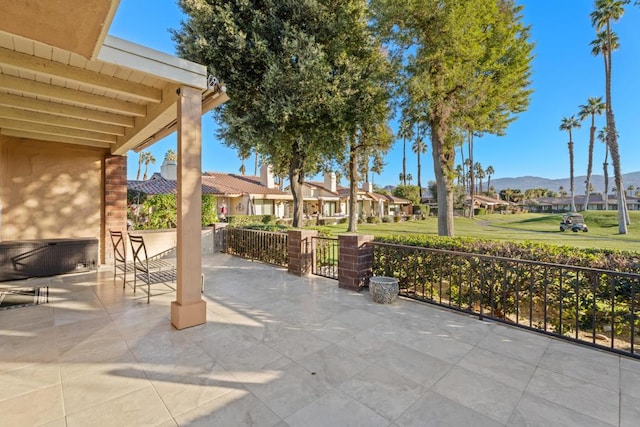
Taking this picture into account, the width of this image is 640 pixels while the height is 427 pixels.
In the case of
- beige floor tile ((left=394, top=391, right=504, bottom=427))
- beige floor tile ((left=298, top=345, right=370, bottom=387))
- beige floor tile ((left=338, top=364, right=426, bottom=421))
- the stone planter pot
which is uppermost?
the stone planter pot

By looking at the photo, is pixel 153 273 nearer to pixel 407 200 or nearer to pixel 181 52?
pixel 181 52

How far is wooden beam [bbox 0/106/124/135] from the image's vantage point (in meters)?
4.51

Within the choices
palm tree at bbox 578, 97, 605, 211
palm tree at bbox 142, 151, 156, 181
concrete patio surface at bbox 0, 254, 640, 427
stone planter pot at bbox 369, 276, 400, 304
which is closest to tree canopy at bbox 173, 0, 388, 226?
stone planter pot at bbox 369, 276, 400, 304

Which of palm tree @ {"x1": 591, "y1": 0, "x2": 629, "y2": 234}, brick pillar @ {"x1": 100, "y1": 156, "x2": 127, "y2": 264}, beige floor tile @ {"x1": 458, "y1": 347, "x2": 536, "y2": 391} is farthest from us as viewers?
palm tree @ {"x1": 591, "y1": 0, "x2": 629, "y2": 234}

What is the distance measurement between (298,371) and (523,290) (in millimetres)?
3668

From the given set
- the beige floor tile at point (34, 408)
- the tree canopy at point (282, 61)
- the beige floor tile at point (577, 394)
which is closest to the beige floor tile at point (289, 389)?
the beige floor tile at point (34, 408)

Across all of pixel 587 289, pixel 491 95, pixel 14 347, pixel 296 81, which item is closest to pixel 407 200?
pixel 491 95

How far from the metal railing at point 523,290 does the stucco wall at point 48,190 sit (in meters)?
6.89

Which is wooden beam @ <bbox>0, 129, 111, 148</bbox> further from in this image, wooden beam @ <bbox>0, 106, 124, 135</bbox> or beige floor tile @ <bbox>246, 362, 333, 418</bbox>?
beige floor tile @ <bbox>246, 362, 333, 418</bbox>

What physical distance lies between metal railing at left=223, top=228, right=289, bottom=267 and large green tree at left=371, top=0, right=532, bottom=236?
5.70 metres

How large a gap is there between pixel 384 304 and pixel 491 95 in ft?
29.6

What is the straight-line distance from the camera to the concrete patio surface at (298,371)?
2008mm

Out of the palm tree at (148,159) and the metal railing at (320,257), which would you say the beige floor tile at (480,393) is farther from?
the palm tree at (148,159)

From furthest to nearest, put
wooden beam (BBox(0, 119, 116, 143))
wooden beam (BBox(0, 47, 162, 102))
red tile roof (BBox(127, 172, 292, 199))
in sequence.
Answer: red tile roof (BBox(127, 172, 292, 199)), wooden beam (BBox(0, 119, 116, 143)), wooden beam (BBox(0, 47, 162, 102))
